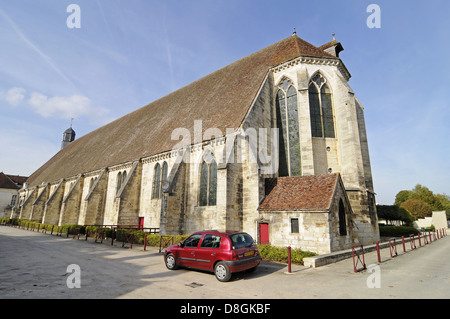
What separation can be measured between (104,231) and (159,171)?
5947 mm

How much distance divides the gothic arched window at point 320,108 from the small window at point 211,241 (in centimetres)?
1195

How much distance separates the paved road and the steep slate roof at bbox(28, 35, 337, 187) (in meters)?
9.60

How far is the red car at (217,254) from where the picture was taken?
23.2 ft

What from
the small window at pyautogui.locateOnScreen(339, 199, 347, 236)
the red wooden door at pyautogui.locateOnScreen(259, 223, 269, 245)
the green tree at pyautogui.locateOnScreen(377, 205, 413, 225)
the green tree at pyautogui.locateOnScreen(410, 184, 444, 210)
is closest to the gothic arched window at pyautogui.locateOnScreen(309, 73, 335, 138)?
the small window at pyautogui.locateOnScreen(339, 199, 347, 236)

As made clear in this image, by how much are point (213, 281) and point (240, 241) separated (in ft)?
4.70

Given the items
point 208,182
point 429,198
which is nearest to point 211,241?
point 208,182

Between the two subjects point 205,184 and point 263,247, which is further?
point 205,184

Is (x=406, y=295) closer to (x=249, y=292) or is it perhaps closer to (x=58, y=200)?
(x=249, y=292)

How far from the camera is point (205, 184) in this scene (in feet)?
53.9

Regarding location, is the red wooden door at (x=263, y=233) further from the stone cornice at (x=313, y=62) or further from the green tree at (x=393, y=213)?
the green tree at (x=393, y=213)

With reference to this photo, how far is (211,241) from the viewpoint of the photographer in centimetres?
776

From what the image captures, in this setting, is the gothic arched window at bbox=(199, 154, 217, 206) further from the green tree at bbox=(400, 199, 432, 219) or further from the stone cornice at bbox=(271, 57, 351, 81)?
the green tree at bbox=(400, 199, 432, 219)
